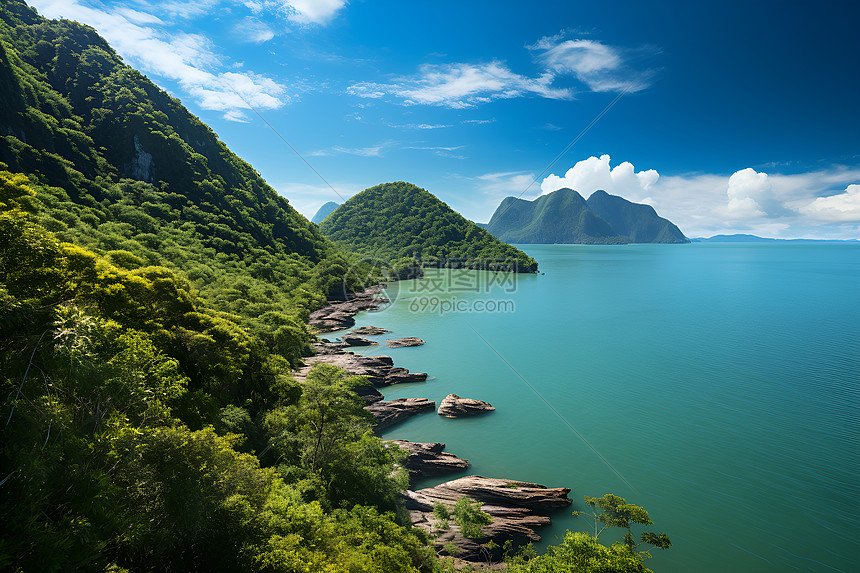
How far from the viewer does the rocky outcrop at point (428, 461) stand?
23.9 m

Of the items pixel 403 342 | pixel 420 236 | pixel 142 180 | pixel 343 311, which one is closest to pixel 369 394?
pixel 403 342

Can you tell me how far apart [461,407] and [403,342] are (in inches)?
820

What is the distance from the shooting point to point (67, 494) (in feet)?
28.9

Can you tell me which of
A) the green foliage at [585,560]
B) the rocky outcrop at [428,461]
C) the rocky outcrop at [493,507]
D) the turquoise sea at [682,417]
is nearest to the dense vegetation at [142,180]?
the rocky outcrop at [428,461]

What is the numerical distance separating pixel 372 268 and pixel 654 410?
316 feet

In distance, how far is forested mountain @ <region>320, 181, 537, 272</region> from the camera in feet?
509

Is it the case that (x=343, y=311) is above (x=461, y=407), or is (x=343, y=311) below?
above

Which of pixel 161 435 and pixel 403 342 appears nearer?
pixel 161 435

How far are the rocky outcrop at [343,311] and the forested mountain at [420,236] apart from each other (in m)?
51.3

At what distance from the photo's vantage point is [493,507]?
2045cm

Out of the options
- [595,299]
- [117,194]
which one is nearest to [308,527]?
[117,194]

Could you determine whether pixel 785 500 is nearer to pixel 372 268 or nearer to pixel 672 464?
pixel 672 464

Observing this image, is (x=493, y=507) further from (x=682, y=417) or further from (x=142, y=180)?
(x=142, y=180)

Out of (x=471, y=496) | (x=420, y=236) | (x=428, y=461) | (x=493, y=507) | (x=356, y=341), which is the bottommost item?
(x=493, y=507)
